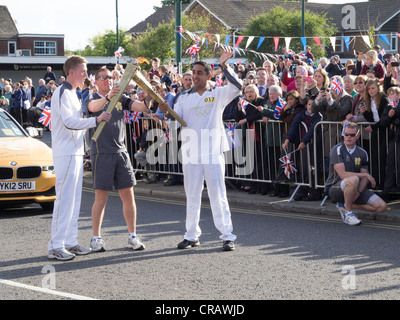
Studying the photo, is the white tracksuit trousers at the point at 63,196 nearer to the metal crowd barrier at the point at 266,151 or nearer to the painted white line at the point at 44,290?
the painted white line at the point at 44,290

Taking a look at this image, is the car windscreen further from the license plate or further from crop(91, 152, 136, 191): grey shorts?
crop(91, 152, 136, 191): grey shorts

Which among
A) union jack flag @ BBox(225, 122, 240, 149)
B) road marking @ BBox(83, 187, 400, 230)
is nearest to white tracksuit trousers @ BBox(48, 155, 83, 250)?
road marking @ BBox(83, 187, 400, 230)

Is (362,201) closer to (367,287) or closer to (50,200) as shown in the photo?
(367,287)

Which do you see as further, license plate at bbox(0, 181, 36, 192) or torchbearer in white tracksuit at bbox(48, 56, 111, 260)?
license plate at bbox(0, 181, 36, 192)

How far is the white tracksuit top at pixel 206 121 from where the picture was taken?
7953 mm

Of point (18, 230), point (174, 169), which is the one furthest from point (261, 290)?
point (174, 169)

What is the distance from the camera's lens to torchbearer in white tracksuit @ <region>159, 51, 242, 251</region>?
26.1 ft

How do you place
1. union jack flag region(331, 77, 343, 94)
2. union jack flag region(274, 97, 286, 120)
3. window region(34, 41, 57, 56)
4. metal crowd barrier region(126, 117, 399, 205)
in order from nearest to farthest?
metal crowd barrier region(126, 117, 399, 205) < union jack flag region(331, 77, 343, 94) < union jack flag region(274, 97, 286, 120) < window region(34, 41, 57, 56)

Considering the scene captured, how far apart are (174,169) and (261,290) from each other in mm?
7722

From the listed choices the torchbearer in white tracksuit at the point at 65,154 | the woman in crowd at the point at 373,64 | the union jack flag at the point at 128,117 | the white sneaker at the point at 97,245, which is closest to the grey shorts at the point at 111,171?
the torchbearer in white tracksuit at the point at 65,154

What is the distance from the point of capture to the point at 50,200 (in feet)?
35.2

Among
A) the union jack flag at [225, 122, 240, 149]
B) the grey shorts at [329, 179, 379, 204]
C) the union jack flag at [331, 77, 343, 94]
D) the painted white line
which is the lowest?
the painted white line

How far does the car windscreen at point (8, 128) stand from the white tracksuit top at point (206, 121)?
4817 mm

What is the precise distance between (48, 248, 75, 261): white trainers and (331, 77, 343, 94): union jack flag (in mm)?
5815
